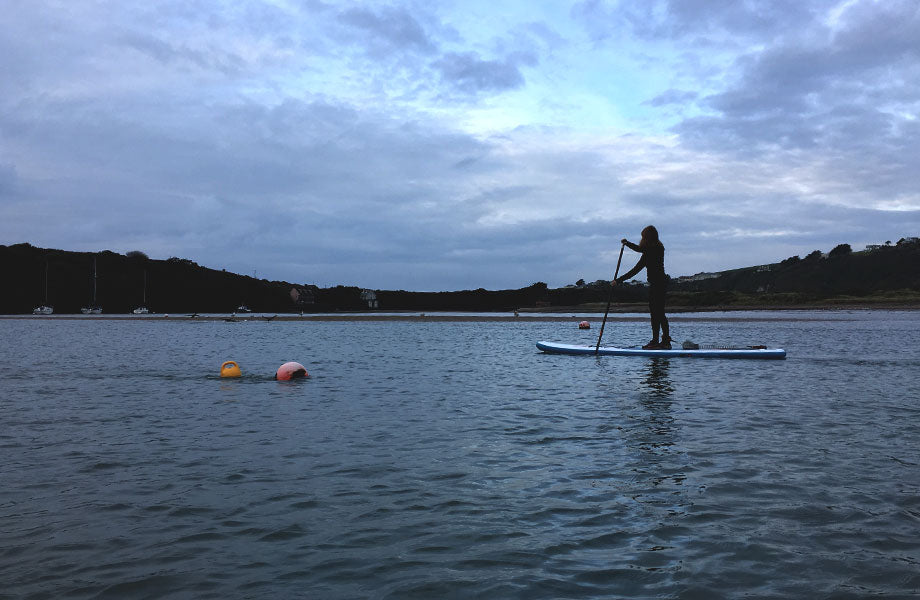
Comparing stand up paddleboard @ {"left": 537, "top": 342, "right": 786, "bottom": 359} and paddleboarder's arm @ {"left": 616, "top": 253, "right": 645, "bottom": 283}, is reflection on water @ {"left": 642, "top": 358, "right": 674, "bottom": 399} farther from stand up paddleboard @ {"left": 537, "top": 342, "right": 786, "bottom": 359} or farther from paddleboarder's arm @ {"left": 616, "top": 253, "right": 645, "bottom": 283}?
paddleboarder's arm @ {"left": 616, "top": 253, "right": 645, "bottom": 283}

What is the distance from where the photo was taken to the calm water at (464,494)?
5.75 m

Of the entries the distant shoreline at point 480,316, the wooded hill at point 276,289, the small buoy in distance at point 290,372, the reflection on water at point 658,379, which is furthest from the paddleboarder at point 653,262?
the wooded hill at point 276,289

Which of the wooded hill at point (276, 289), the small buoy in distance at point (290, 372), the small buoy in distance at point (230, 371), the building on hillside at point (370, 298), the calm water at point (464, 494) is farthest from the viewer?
the building on hillside at point (370, 298)

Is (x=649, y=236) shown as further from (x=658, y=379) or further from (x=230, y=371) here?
(x=230, y=371)

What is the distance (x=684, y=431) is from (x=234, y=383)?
15099mm

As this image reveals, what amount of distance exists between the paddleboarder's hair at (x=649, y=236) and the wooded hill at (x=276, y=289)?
359 ft

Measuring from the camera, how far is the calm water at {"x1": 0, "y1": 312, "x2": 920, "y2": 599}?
5.75 metres

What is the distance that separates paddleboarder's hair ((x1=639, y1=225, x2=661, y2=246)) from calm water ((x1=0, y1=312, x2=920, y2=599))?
8.99 meters

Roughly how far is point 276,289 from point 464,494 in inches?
7697

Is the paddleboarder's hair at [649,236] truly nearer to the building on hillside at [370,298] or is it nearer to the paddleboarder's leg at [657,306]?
the paddleboarder's leg at [657,306]

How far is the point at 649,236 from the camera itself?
85.9ft

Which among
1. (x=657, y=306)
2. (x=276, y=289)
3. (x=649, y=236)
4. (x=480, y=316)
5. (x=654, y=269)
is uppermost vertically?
(x=276, y=289)

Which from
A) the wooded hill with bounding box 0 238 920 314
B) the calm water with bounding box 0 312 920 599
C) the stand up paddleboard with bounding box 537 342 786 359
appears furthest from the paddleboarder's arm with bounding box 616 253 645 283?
the wooded hill with bounding box 0 238 920 314

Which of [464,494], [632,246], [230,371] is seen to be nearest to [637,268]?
[632,246]
